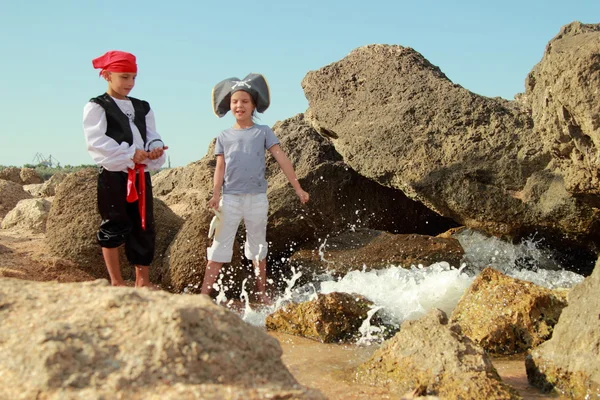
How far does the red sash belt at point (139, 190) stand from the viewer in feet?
14.3

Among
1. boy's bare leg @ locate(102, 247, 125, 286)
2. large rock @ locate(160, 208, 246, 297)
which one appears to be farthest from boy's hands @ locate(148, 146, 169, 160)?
large rock @ locate(160, 208, 246, 297)

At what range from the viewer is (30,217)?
852cm

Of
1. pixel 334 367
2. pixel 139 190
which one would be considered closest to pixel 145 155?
pixel 139 190

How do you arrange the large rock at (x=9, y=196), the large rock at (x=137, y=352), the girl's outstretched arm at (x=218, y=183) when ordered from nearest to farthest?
the large rock at (x=137, y=352), the girl's outstretched arm at (x=218, y=183), the large rock at (x=9, y=196)

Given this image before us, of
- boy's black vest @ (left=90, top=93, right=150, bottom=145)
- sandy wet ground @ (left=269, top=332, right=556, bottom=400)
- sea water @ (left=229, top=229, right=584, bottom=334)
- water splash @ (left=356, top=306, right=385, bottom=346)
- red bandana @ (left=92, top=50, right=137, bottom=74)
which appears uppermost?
red bandana @ (left=92, top=50, right=137, bottom=74)

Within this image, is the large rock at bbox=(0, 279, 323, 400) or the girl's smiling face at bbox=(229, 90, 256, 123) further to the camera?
the girl's smiling face at bbox=(229, 90, 256, 123)

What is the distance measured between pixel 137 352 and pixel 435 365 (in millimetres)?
1593

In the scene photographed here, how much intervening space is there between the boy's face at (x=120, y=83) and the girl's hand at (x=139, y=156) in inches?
17.3

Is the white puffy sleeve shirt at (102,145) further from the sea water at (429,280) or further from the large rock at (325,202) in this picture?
the large rock at (325,202)

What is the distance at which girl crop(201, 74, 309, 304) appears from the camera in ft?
16.2

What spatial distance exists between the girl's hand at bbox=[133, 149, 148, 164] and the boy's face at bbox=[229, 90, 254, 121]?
903mm

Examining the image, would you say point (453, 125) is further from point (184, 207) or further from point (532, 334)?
point (184, 207)

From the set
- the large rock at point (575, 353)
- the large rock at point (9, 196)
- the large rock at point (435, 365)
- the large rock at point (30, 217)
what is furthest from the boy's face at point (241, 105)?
the large rock at point (9, 196)

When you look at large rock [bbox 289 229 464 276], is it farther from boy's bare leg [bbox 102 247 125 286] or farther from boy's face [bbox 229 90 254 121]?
boy's bare leg [bbox 102 247 125 286]
